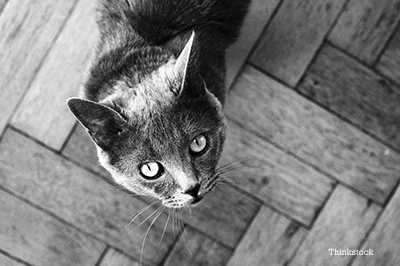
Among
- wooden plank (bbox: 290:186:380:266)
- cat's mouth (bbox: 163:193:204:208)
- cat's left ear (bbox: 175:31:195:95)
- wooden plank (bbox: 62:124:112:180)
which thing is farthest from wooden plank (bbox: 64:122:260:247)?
cat's left ear (bbox: 175:31:195:95)

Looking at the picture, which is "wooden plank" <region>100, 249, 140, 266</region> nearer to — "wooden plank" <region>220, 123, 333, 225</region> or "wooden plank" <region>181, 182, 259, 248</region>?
"wooden plank" <region>181, 182, 259, 248</region>

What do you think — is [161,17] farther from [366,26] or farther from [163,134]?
[366,26]

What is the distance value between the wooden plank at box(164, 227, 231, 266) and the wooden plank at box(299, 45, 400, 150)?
0.54m

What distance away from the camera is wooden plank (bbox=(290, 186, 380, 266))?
4.42 feet

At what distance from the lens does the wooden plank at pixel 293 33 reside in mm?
1344

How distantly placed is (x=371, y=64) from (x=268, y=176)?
18.1 inches

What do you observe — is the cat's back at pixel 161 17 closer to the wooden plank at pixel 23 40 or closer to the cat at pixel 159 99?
the cat at pixel 159 99

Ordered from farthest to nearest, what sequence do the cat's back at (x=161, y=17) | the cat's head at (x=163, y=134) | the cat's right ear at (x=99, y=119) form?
1. the cat's back at (x=161, y=17)
2. the cat's head at (x=163, y=134)
3. the cat's right ear at (x=99, y=119)

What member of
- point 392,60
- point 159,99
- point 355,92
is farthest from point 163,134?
point 392,60

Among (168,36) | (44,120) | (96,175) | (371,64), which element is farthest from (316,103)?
(44,120)

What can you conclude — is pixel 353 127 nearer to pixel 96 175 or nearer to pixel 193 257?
pixel 193 257

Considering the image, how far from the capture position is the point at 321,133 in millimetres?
1353

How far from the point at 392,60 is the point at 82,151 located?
97 centimetres

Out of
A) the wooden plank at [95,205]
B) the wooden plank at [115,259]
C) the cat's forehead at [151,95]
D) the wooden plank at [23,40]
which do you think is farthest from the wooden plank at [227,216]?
Answer: the wooden plank at [23,40]
